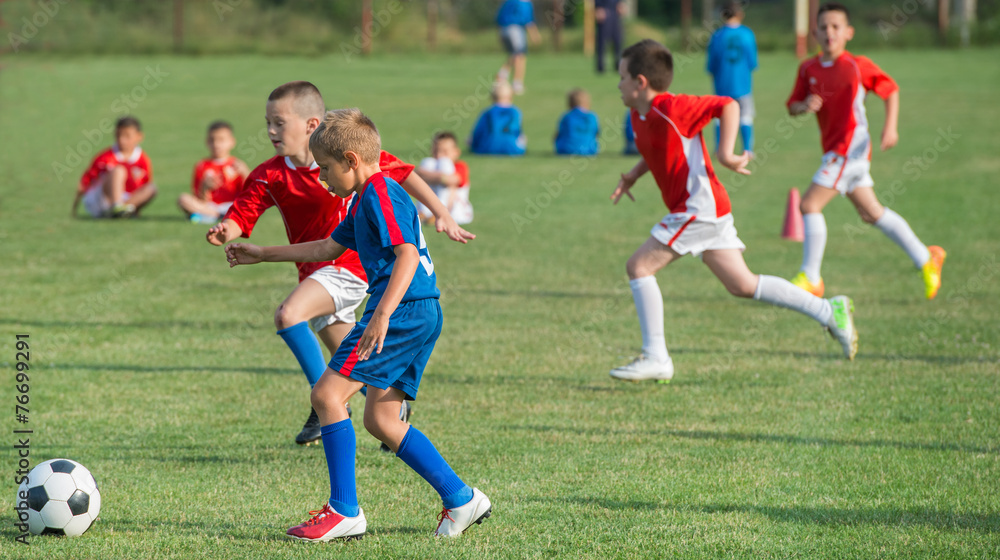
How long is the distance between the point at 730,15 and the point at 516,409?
10.6 m

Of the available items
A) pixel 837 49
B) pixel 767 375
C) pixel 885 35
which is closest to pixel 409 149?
pixel 837 49

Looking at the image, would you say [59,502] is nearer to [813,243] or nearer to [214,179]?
[813,243]

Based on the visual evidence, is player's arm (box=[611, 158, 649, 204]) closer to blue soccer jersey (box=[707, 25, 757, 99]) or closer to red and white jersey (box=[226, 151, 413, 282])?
red and white jersey (box=[226, 151, 413, 282])

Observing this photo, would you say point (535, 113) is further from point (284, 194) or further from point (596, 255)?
point (284, 194)

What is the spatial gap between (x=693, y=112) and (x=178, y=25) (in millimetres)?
30790

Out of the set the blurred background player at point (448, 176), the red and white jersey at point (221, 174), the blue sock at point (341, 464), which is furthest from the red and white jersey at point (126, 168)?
the blue sock at point (341, 464)

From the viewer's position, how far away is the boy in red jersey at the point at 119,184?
1159 centimetres

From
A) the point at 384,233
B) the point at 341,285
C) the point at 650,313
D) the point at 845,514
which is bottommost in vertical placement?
the point at 845,514

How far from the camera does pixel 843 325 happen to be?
5738 mm

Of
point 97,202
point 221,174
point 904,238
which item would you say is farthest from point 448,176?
point 904,238

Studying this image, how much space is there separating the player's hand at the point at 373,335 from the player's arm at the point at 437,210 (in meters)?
0.51

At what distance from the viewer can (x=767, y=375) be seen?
19.0 feet

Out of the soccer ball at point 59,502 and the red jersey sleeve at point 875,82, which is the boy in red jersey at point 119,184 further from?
the soccer ball at point 59,502

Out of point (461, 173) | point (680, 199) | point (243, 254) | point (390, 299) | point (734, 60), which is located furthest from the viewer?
point (734, 60)
